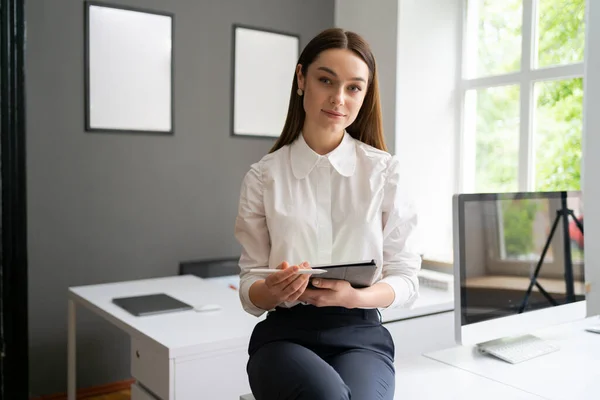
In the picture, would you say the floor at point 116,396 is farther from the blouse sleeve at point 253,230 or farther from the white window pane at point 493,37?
the white window pane at point 493,37

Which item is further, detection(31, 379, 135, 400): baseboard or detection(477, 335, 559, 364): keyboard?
detection(31, 379, 135, 400): baseboard

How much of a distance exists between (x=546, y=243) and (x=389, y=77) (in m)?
1.81

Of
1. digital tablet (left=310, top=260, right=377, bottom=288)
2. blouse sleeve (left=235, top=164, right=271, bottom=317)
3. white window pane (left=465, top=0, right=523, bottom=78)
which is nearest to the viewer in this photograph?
digital tablet (left=310, top=260, right=377, bottom=288)

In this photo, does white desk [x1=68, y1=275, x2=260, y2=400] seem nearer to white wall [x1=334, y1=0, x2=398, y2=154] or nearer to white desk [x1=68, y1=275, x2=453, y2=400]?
white desk [x1=68, y1=275, x2=453, y2=400]

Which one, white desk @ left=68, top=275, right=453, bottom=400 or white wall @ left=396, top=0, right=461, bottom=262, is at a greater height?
white wall @ left=396, top=0, right=461, bottom=262

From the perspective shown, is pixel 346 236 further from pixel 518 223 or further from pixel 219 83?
pixel 219 83

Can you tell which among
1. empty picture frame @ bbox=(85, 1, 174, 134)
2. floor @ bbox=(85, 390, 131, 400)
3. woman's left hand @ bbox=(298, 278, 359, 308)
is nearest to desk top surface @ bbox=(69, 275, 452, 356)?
woman's left hand @ bbox=(298, 278, 359, 308)

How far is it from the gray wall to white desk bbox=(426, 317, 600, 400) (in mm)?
1933

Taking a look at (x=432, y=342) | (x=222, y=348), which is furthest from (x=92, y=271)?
(x=432, y=342)

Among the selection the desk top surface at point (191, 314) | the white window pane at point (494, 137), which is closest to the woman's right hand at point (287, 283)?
the desk top surface at point (191, 314)

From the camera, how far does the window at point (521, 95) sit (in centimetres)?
307

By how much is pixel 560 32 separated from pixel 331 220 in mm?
2289

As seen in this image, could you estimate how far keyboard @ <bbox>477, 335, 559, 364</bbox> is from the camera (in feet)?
5.34

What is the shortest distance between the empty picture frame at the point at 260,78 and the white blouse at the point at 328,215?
205 centimetres
